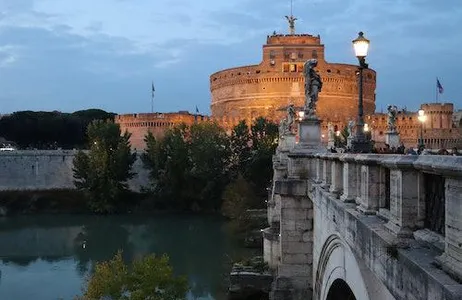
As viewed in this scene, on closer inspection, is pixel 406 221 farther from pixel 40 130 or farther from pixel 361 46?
pixel 40 130

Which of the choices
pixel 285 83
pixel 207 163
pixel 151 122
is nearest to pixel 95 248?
pixel 207 163

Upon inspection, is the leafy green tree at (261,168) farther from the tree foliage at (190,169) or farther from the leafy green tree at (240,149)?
the tree foliage at (190,169)

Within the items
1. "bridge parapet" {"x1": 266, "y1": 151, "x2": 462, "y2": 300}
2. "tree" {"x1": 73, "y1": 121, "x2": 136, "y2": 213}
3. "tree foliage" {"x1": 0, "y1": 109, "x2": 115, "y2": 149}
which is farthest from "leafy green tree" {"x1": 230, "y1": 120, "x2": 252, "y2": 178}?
"bridge parapet" {"x1": 266, "y1": 151, "x2": 462, "y2": 300}

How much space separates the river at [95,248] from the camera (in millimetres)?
20906

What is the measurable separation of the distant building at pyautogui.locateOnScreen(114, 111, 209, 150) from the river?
16136mm

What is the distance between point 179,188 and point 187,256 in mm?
15390

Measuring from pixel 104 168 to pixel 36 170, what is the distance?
9.46 metres

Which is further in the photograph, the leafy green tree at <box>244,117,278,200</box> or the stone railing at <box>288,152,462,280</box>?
the leafy green tree at <box>244,117,278,200</box>

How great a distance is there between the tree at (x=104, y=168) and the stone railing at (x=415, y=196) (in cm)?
3664

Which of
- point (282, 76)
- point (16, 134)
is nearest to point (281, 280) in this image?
point (282, 76)

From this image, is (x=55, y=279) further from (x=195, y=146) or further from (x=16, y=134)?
(x=16, y=134)

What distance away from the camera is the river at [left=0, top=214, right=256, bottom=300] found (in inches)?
823

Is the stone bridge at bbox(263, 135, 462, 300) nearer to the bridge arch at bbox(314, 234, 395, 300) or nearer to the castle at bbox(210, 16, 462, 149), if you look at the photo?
the bridge arch at bbox(314, 234, 395, 300)

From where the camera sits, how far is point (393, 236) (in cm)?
369
